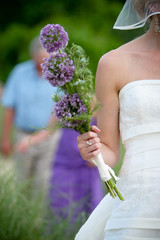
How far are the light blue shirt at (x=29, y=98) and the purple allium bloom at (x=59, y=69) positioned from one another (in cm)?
441

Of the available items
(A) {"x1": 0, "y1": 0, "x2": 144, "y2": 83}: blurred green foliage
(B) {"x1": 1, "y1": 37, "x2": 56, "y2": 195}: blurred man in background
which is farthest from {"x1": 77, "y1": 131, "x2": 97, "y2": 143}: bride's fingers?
(A) {"x1": 0, "y1": 0, "x2": 144, "y2": 83}: blurred green foliage

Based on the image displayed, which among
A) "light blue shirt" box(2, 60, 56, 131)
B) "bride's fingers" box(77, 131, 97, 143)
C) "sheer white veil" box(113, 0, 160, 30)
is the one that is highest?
"sheer white veil" box(113, 0, 160, 30)

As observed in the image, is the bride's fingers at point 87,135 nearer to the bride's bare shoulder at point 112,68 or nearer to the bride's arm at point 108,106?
the bride's arm at point 108,106

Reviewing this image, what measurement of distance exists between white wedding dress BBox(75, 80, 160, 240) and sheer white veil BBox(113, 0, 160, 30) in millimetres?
397

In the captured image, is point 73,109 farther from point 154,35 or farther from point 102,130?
point 154,35

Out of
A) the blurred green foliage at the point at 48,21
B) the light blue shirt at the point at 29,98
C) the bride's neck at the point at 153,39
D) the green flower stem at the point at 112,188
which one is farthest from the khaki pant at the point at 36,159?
the blurred green foliage at the point at 48,21

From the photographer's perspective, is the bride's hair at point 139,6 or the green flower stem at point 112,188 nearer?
the green flower stem at point 112,188

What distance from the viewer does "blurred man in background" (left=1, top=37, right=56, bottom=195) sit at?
6.89 m

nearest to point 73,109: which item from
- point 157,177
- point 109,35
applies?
point 157,177

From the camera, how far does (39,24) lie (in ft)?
53.5

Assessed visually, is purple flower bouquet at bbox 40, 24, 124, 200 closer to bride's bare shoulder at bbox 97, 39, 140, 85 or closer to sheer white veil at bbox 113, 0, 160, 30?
bride's bare shoulder at bbox 97, 39, 140, 85

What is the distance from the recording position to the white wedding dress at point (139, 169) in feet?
9.04

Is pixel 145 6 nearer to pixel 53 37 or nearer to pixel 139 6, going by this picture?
pixel 139 6

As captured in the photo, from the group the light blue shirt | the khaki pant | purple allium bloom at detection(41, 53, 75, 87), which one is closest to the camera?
purple allium bloom at detection(41, 53, 75, 87)
